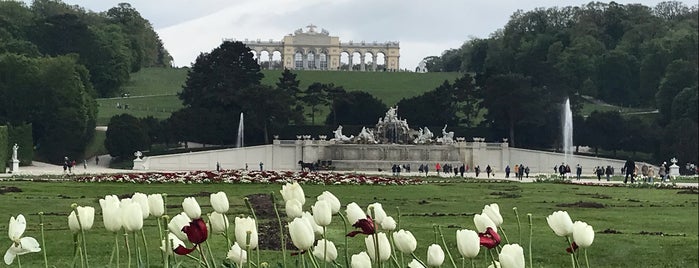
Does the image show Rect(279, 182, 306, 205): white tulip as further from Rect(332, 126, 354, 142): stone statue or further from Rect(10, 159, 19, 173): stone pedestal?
Rect(332, 126, 354, 142): stone statue

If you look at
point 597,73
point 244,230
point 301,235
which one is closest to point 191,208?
point 244,230

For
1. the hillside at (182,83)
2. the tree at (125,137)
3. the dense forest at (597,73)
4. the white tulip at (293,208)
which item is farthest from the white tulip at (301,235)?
the dense forest at (597,73)

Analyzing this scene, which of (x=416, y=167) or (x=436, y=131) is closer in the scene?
(x=416, y=167)

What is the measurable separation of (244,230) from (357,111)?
48.5 metres

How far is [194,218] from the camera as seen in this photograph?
153 inches

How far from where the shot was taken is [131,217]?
3.56 m

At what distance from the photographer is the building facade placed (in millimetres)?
85375

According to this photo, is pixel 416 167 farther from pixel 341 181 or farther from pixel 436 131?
pixel 341 181

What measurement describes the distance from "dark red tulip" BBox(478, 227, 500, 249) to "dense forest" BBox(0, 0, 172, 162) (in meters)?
19.1

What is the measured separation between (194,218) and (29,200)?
9.62m

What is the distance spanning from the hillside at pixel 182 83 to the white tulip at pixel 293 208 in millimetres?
36467

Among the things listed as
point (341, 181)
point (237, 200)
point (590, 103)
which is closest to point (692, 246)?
point (237, 200)

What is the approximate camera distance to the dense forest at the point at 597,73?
150ft

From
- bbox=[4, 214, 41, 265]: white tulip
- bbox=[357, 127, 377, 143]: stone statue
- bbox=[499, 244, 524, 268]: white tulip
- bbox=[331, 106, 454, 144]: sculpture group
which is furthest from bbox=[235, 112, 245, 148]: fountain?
bbox=[499, 244, 524, 268]: white tulip
